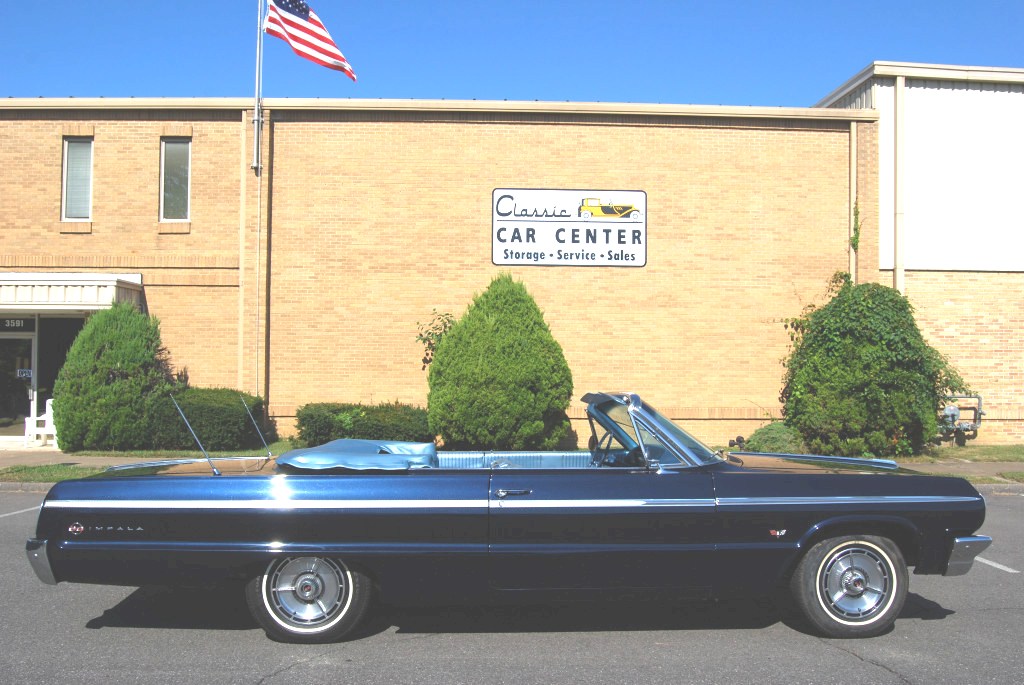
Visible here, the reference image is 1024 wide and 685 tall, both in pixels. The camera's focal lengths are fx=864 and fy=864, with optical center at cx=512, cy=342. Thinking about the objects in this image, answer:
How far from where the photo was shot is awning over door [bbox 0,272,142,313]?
50.8 feet

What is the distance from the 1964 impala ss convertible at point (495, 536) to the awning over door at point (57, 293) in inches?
448

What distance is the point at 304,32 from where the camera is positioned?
16062 mm

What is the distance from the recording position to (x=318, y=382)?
54.3 ft

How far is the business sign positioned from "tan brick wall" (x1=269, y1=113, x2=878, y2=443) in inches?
8.2

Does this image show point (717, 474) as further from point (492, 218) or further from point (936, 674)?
point (492, 218)

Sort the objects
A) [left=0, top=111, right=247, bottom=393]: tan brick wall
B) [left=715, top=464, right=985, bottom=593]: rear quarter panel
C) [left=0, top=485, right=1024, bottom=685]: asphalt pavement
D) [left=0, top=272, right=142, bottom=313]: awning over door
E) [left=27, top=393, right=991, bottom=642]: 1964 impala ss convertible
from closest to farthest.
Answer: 1. [left=0, top=485, right=1024, bottom=685]: asphalt pavement
2. [left=27, top=393, right=991, bottom=642]: 1964 impala ss convertible
3. [left=715, top=464, right=985, bottom=593]: rear quarter panel
4. [left=0, top=272, right=142, bottom=313]: awning over door
5. [left=0, top=111, right=247, bottom=393]: tan brick wall

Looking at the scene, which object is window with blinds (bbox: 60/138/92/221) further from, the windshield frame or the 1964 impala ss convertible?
the windshield frame

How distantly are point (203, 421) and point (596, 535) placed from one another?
1151 cm

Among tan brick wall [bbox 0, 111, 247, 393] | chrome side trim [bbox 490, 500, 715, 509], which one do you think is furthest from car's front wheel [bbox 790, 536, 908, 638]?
tan brick wall [bbox 0, 111, 247, 393]

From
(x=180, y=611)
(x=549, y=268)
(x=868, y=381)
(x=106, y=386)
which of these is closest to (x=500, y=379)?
(x=549, y=268)

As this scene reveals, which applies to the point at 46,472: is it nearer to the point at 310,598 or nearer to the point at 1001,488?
the point at 310,598

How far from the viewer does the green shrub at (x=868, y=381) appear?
587 inches

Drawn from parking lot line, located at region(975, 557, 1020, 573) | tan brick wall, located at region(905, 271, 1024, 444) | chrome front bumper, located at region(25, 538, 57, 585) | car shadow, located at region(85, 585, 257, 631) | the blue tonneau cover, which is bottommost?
parking lot line, located at region(975, 557, 1020, 573)

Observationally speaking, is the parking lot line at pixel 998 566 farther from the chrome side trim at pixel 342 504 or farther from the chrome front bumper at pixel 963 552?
the chrome side trim at pixel 342 504
